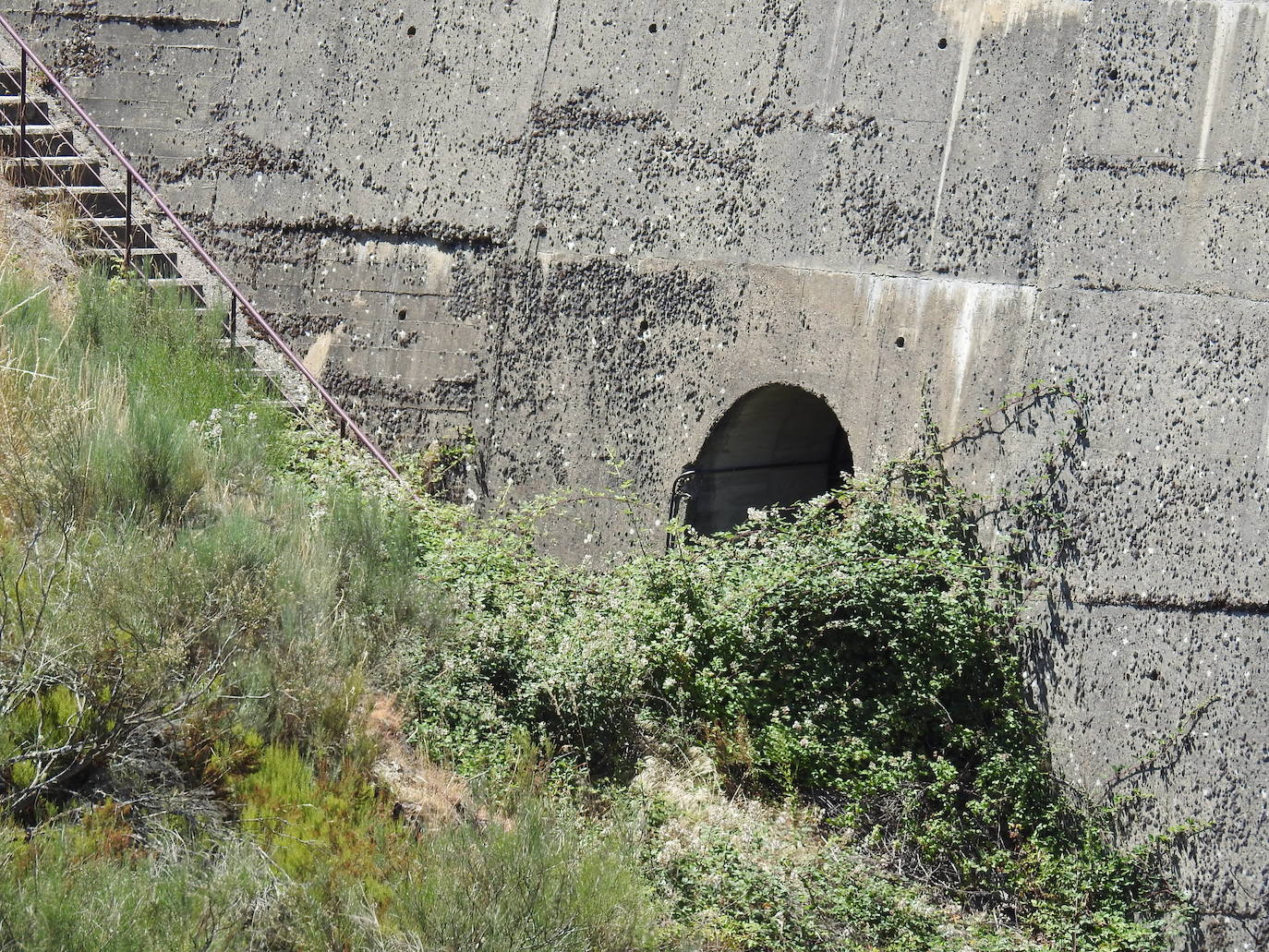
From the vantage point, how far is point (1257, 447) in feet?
20.9

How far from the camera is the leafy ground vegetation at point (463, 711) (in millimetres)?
4211

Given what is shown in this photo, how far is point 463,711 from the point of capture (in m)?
5.86

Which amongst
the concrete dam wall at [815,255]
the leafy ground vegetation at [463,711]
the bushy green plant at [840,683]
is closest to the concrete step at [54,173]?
the concrete dam wall at [815,255]

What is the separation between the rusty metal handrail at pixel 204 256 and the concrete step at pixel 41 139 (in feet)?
0.25

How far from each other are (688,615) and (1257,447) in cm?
302

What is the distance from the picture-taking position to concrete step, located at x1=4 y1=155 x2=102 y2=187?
8.52 meters

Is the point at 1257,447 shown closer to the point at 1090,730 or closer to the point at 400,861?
the point at 1090,730

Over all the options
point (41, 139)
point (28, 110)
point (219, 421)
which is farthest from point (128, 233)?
point (219, 421)

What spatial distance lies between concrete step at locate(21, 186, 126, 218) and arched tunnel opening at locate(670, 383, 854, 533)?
436cm

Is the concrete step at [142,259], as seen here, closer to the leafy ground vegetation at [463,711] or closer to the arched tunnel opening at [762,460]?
the leafy ground vegetation at [463,711]

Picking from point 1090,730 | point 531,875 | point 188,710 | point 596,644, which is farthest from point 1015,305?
point 188,710

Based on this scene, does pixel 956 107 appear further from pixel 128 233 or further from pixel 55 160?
pixel 55 160

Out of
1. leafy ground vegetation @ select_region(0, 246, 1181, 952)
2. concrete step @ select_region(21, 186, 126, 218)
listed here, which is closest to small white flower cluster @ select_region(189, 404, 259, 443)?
leafy ground vegetation @ select_region(0, 246, 1181, 952)

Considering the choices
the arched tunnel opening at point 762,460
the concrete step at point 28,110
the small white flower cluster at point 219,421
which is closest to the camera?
the small white flower cluster at point 219,421
